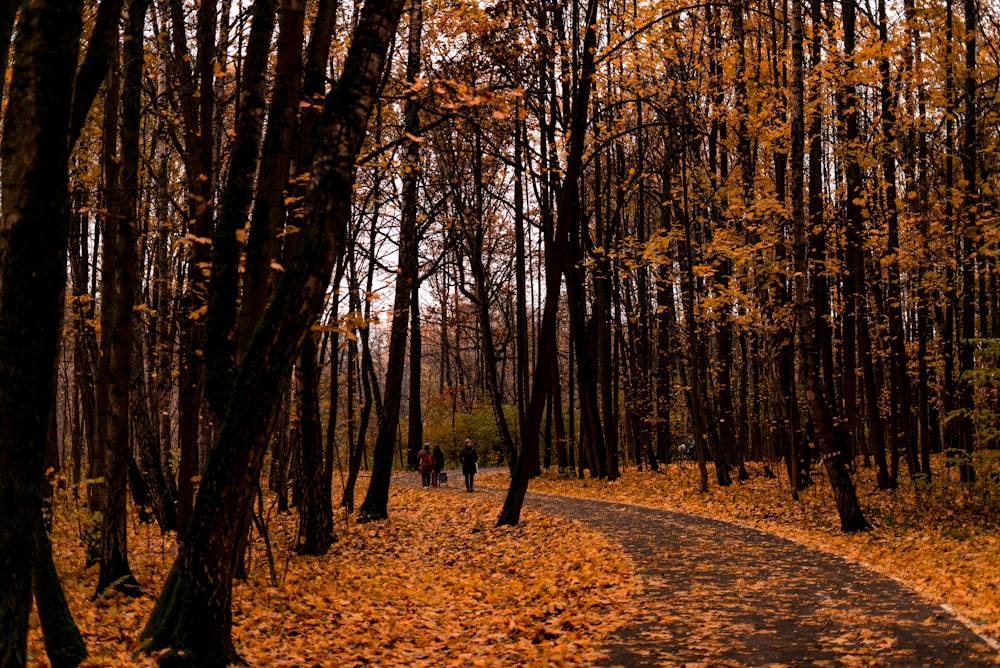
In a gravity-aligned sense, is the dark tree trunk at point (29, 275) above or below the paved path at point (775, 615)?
above

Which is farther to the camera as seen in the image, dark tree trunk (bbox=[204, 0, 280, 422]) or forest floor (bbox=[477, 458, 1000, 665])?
forest floor (bbox=[477, 458, 1000, 665])

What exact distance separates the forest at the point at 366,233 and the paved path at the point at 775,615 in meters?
3.54

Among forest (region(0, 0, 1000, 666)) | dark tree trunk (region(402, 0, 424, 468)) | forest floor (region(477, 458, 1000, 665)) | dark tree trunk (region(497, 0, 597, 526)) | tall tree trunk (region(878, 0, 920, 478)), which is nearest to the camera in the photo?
forest (region(0, 0, 1000, 666))

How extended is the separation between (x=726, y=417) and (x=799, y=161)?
1233cm

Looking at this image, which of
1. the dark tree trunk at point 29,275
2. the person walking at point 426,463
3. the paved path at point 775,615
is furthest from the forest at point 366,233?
the paved path at point 775,615

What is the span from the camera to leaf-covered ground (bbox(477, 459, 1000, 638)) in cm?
916

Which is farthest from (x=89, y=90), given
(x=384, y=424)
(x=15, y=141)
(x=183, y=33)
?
(x=384, y=424)

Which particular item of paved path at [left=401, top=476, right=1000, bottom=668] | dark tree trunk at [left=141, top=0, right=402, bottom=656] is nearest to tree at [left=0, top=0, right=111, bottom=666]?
dark tree trunk at [left=141, top=0, right=402, bottom=656]

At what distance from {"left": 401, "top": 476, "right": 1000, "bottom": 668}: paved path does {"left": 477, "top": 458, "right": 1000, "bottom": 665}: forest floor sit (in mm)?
427

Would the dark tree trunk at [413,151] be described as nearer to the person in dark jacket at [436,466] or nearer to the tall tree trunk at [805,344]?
the person in dark jacket at [436,466]

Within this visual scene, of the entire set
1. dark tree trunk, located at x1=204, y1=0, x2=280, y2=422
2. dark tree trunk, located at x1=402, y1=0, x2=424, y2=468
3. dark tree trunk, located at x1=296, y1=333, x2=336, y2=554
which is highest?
dark tree trunk, located at x1=402, y1=0, x2=424, y2=468

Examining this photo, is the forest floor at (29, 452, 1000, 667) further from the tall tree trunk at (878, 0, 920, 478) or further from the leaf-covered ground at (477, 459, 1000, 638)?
the tall tree trunk at (878, 0, 920, 478)

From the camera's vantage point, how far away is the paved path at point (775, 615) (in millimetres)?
6312

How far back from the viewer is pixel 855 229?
1695cm
